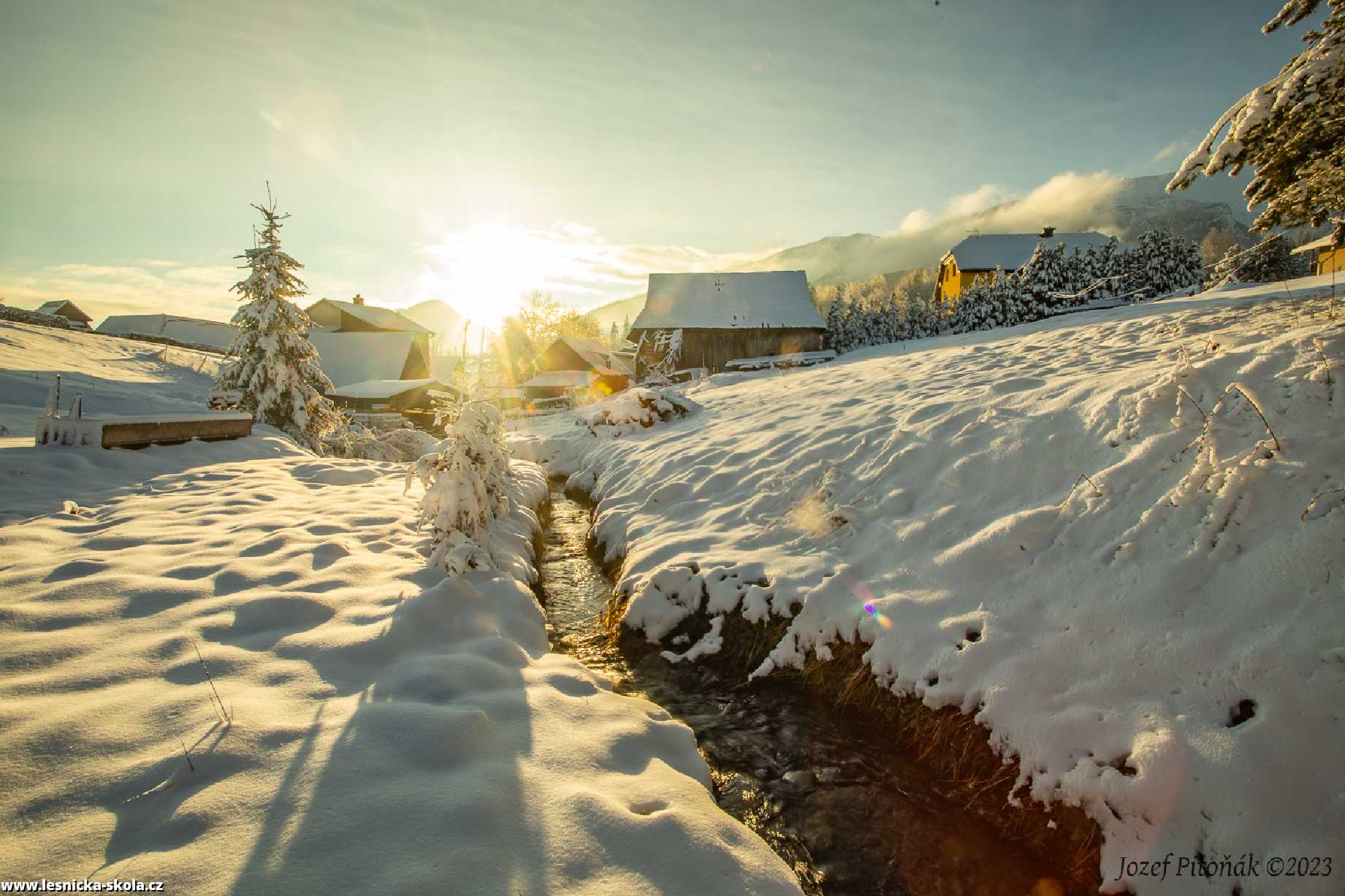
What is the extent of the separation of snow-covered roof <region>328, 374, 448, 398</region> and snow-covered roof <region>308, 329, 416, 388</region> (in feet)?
4.35

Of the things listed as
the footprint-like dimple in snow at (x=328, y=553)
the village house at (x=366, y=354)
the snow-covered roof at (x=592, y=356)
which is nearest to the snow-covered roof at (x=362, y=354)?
the village house at (x=366, y=354)

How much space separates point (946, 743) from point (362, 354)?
40.0 m

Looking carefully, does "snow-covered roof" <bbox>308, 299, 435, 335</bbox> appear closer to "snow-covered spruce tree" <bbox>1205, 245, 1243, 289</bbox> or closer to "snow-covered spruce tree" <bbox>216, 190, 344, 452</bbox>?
"snow-covered spruce tree" <bbox>216, 190, 344, 452</bbox>

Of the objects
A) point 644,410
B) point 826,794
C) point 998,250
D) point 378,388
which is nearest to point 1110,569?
point 826,794

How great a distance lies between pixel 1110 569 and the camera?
3633 mm

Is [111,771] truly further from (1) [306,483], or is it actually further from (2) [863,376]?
(2) [863,376]

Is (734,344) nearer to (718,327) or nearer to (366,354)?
(718,327)

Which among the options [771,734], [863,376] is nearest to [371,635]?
[771,734]

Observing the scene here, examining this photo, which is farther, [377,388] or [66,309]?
[66,309]

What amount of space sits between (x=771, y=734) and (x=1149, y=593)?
2774 mm

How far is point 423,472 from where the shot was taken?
5492 mm

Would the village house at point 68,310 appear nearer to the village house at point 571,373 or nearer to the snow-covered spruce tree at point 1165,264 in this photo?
the village house at point 571,373

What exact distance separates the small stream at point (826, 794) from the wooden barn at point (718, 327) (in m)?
27.3

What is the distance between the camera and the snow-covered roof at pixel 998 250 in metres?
46.0
